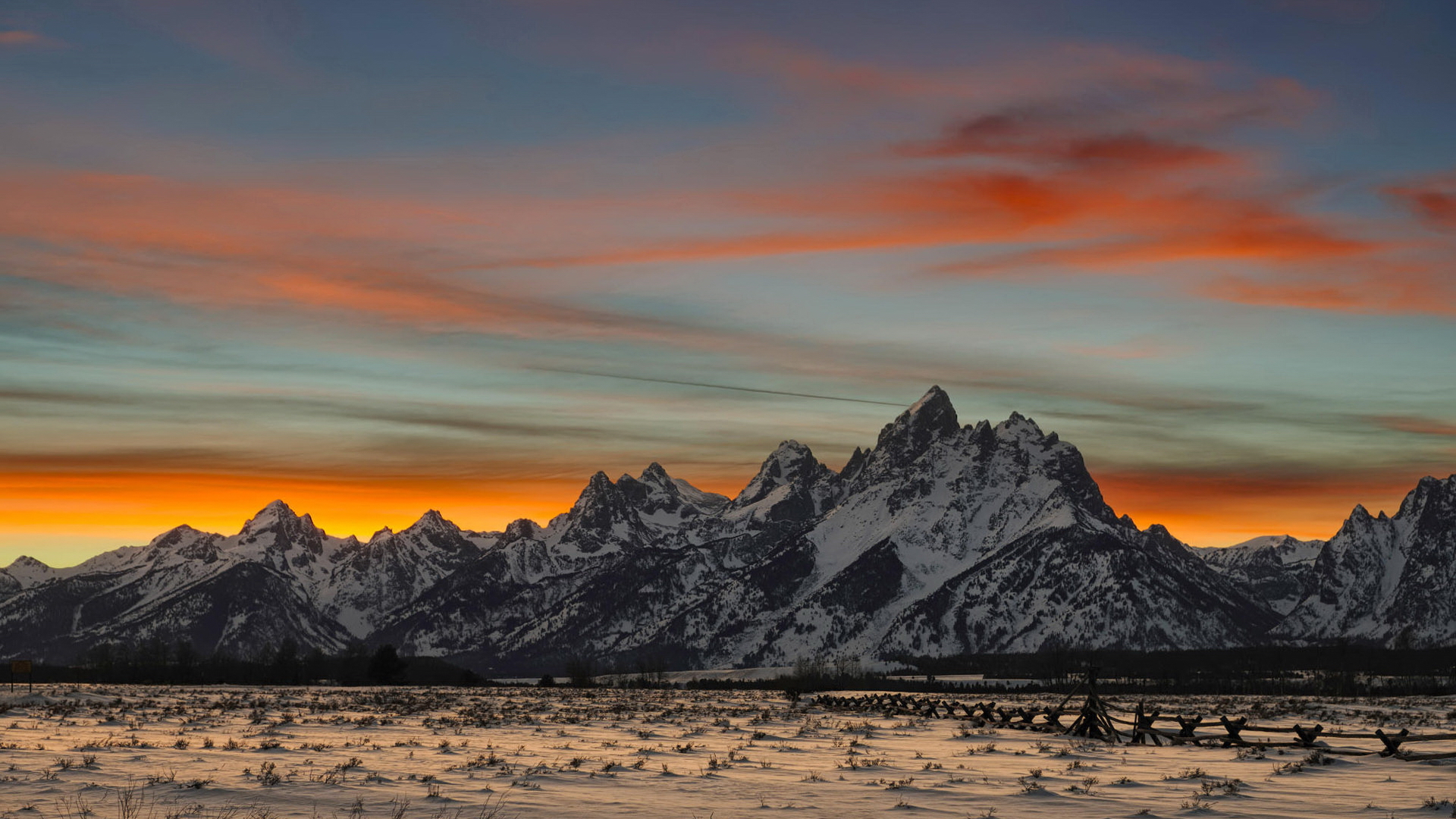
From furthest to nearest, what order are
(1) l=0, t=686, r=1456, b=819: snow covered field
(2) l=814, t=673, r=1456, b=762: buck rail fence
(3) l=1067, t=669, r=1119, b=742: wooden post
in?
1. (3) l=1067, t=669, r=1119, b=742: wooden post
2. (2) l=814, t=673, r=1456, b=762: buck rail fence
3. (1) l=0, t=686, r=1456, b=819: snow covered field

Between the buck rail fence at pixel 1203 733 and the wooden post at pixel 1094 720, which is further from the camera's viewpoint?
the wooden post at pixel 1094 720

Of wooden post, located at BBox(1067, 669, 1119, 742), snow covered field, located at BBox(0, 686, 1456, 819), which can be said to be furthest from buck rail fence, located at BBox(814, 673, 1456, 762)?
snow covered field, located at BBox(0, 686, 1456, 819)

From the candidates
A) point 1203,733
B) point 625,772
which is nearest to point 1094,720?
point 1203,733

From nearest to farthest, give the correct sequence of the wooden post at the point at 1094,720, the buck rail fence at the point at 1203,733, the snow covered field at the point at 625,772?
the snow covered field at the point at 625,772 < the buck rail fence at the point at 1203,733 < the wooden post at the point at 1094,720

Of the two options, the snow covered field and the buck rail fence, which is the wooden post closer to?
the buck rail fence

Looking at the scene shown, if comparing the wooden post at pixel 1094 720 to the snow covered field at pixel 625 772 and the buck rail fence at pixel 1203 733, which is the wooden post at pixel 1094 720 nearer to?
the buck rail fence at pixel 1203 733

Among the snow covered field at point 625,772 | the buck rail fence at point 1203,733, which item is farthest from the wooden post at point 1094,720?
the snow covered field at point 625,772

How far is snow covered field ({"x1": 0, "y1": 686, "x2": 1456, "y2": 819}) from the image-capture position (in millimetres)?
27547

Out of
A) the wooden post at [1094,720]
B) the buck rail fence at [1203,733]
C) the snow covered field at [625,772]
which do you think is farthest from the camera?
the wooden post at [1094,720]

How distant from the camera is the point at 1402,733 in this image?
41.6 meters

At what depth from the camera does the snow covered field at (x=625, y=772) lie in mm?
27547

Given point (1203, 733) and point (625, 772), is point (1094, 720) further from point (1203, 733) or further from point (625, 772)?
point (625, 772)

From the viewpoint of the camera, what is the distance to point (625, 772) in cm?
3584

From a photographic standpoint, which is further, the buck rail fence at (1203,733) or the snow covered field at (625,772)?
the buck rail fence at (1203,733)
